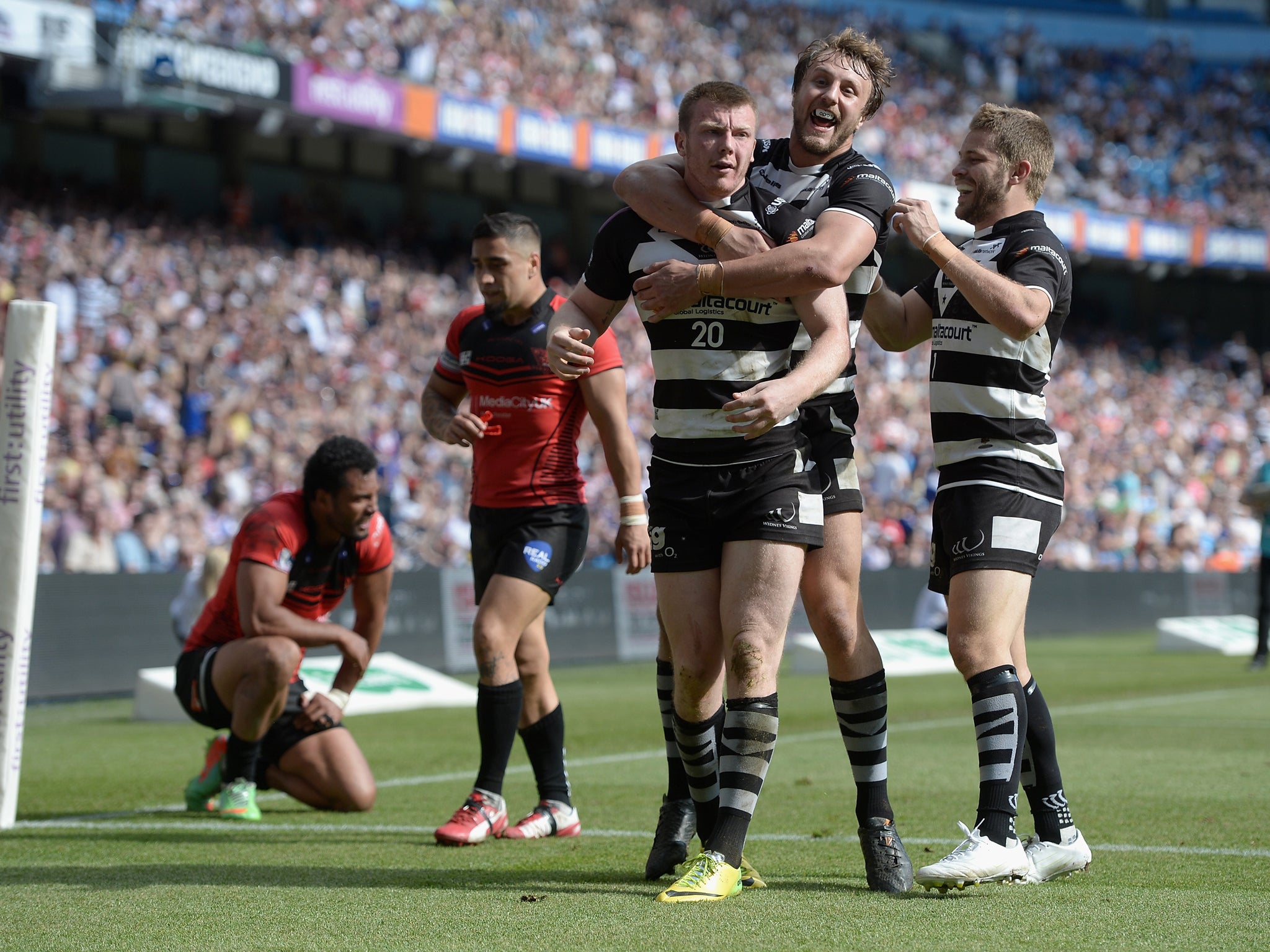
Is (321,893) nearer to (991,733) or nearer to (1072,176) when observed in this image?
(991,733)

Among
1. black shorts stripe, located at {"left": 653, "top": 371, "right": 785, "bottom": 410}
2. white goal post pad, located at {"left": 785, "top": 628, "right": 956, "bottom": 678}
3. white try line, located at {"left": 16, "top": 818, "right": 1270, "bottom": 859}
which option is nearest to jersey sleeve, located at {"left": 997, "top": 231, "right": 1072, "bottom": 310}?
black shorts stripe, located at {"left": 653, "top": 371, "right": 785, "bottom": 410}

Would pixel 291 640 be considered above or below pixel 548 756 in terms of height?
above

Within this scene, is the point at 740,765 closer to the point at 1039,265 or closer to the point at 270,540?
the point at 1039,265

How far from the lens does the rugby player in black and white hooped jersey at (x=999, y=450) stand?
15.6 feet

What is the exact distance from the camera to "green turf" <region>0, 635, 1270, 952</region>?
4.04 metres

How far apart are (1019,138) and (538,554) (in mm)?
2451

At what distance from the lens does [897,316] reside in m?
5.34

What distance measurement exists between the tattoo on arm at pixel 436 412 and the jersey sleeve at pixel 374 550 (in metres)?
0.66

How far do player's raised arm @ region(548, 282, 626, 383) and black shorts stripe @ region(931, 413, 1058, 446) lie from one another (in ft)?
3.57

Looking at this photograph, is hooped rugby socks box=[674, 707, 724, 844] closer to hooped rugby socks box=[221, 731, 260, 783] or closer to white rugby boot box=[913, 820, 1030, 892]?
white rugby boot box=[913, 820, 1030, 892]

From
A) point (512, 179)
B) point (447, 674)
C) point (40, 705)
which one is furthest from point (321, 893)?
point (512, 179)

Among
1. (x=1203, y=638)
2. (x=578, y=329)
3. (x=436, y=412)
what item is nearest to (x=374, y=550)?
(x=436, y=412)

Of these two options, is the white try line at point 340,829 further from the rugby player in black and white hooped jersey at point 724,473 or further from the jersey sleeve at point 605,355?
the jersey sleeve at point 605,355

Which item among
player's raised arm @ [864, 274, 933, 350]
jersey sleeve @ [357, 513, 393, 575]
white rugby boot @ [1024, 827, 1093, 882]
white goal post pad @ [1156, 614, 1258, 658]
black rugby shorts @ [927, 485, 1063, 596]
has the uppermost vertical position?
player's raised arm @ [864, 274, 933, 350]
